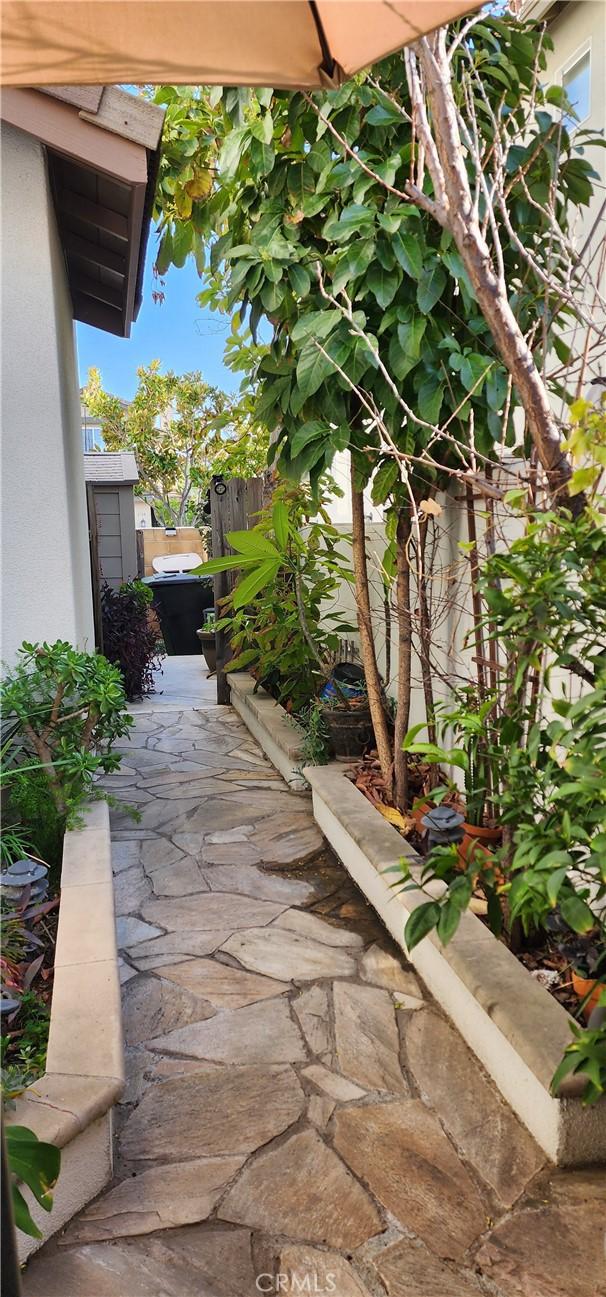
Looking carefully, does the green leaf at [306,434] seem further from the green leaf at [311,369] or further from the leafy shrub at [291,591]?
the leafy shrub at [291,591]

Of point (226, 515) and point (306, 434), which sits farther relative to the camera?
→ point (226, 515)

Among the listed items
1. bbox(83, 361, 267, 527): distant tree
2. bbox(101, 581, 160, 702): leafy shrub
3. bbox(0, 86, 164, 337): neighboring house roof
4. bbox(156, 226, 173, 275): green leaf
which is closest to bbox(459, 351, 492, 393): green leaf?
bbox(0, 86, 164, 337): neighboring house roof

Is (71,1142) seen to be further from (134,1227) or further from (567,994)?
(567,994)

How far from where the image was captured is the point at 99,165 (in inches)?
154

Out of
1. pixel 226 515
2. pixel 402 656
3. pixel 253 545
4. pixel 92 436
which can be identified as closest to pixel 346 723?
pixel 402 656

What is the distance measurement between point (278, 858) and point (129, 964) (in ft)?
3.74

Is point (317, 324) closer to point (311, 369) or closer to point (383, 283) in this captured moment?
Result: point (311, 369)

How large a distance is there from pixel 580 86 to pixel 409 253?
3.68 feet

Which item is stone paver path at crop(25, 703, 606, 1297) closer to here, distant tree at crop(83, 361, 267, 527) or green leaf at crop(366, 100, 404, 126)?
green leaf at crop(366, 100, 404, 126)

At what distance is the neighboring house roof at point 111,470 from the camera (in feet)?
36.7

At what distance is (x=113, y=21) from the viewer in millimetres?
1387

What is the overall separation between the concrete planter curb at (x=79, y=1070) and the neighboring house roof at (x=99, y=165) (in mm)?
2885

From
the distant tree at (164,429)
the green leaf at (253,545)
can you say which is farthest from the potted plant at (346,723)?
the distant tree at (164,429)

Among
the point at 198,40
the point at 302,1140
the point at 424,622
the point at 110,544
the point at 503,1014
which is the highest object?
the point at 198,40
